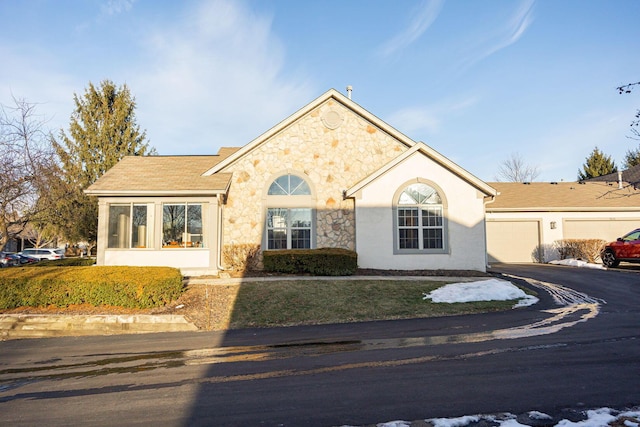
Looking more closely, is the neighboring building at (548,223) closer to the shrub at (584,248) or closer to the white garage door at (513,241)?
the white garage door at (513,241)

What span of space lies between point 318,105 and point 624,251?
14.9 metres

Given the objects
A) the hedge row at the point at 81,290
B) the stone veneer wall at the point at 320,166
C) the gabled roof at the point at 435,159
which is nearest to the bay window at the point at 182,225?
the stone veneer wall at the point at 320,166

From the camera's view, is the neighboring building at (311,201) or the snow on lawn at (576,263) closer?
the neighboring building at (311,201)

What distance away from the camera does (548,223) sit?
75.5 ft

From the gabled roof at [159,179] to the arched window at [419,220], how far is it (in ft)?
23.5

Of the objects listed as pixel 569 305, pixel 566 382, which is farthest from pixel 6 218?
pixel 569 305

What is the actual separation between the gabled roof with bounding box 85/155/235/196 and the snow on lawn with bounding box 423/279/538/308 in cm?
879

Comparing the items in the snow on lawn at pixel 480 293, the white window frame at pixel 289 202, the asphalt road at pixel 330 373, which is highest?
the white window frame at pixel 289 202

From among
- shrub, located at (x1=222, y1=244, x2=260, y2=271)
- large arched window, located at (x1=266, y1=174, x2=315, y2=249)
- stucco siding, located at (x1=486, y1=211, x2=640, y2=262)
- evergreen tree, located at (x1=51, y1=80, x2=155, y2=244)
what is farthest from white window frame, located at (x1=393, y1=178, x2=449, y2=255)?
evergreen tree, located at (x1=51, y1=80, x2=155, y2=244)

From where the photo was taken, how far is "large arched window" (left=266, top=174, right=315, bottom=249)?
1698 centimetres

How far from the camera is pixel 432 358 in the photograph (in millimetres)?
6270

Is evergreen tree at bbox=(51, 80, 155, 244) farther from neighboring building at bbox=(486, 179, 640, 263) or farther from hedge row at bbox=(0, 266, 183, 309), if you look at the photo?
neighboring building at bbox=(486, 179, 640, 263)

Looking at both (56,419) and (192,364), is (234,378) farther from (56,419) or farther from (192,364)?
(56,419)

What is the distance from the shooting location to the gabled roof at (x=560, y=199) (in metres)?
22.8
